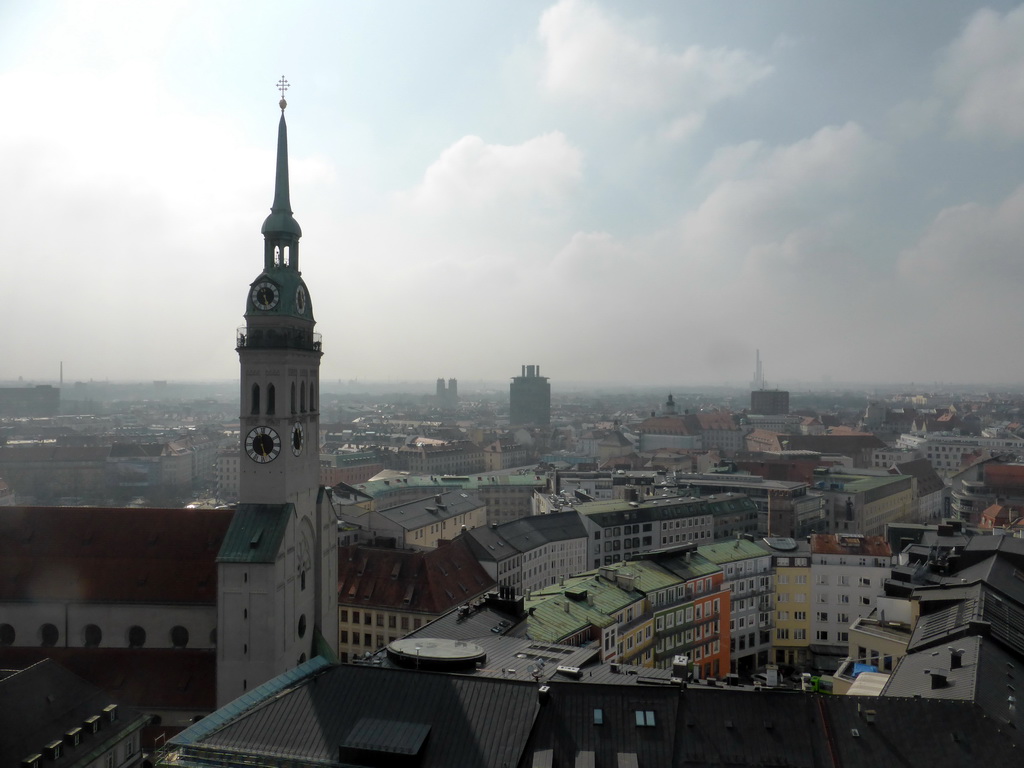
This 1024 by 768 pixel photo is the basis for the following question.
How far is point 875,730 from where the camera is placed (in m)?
31.8

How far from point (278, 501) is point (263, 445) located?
338cm

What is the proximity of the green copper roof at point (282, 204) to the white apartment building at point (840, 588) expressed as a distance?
5853cm

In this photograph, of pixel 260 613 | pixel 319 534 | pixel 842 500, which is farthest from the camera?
pixel 842 500

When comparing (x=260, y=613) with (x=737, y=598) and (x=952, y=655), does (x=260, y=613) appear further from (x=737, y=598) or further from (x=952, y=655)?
(x=737, y=598)

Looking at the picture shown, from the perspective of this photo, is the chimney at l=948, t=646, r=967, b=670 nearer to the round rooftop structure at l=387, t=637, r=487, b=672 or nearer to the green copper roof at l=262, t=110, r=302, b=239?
the round rooftop structure at l=387, t=637, r=487, b=672

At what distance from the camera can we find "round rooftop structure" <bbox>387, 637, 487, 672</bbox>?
3850cm

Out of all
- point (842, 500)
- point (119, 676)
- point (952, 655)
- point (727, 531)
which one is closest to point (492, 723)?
point (952, 655)

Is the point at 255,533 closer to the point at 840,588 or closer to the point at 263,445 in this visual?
the point at 263,445

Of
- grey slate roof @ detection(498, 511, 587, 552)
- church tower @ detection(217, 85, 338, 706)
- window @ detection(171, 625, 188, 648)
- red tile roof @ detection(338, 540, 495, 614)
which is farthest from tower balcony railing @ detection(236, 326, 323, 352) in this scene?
grey slate roof @ detection(498, 511, 587, 552)

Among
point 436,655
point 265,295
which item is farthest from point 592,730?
point 265,295

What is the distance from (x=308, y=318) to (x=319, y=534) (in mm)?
13746

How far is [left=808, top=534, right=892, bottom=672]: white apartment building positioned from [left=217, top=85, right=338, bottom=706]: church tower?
48.9 meters

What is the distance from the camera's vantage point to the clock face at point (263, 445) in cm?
4919

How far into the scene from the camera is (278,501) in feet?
161
